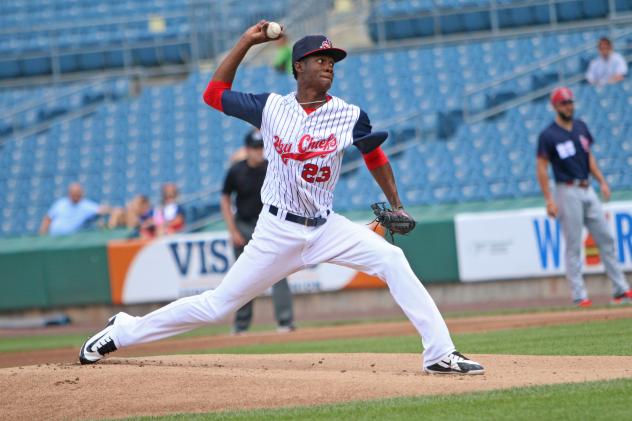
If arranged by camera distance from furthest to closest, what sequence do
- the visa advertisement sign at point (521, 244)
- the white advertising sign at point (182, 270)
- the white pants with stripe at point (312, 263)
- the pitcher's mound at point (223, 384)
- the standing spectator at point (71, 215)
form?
the standing spectator at point (71, 215) < the white advertising sign at point (182, 270) < the visa advertisement sign at point (521, 244) < the white pants with stripe at point (312, 263) < the pitcher's mound at point (223, 384)

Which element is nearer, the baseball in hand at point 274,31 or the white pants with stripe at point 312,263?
the baseball in hand at point 274,31

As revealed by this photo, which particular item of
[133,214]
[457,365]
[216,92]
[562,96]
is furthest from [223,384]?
[133,214]

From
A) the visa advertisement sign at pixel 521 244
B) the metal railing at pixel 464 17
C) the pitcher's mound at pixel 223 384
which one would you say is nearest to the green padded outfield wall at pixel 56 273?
the visa advertisement sign at pixel 521 244

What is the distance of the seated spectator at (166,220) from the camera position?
52.6 feet

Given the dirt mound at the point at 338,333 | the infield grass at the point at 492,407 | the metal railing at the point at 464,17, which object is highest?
the metal railing at the point at 464,17

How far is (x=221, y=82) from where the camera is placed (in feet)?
23.1

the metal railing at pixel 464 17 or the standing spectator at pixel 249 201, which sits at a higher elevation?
the metal railing at pixel 464 17

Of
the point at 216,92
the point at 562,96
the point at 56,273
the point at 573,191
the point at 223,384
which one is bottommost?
the point at 223,384

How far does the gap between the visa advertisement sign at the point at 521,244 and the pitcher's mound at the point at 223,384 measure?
636 cm

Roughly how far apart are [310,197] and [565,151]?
5.55 metres

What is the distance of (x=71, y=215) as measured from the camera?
17.5 meters

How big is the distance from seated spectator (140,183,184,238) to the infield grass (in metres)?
9.96

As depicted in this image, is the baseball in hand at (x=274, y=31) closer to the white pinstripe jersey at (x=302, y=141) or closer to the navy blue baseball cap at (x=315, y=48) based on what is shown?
the navy blue baseball cap at (x=315, y=48)

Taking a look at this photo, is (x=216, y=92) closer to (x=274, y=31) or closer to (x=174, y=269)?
(x=274, y=31)
